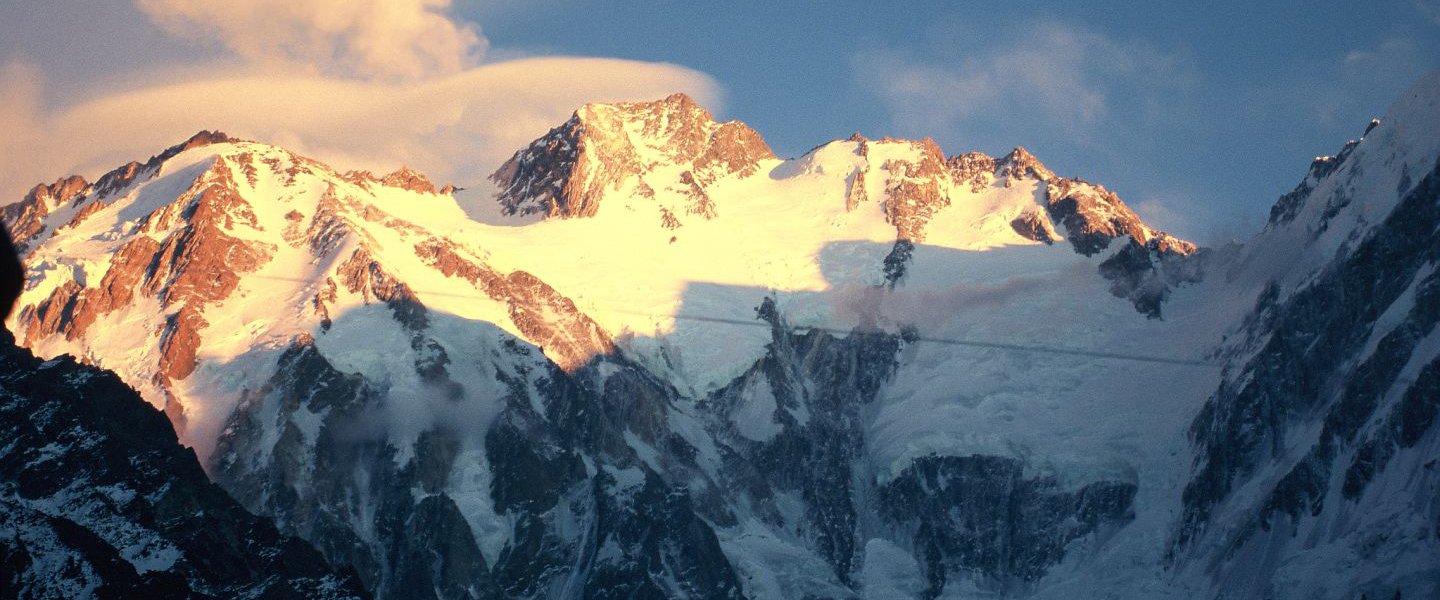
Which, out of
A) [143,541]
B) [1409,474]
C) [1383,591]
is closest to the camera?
[143,541]

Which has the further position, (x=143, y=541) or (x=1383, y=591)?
(x=1383, y=591)

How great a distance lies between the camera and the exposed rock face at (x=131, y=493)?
115 metres

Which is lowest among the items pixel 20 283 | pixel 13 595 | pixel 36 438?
pixel 20 283

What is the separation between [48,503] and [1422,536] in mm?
120434

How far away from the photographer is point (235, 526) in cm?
12825

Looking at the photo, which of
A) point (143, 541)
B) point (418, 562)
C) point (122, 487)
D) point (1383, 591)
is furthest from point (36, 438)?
point (1383, 591)

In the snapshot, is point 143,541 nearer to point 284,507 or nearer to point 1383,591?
point 284,507

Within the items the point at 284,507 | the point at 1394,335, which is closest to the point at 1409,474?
the point at 1394,335

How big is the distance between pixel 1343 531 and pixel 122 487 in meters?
118

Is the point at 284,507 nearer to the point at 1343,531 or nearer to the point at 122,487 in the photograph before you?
the point at 122,487

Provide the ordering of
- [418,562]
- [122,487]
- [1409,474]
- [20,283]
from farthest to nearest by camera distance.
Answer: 1. [418,562]
2. [1409,474]
3. [122,487]
4. [20,283]

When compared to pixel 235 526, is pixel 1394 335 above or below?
above

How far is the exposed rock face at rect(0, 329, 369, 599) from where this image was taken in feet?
378

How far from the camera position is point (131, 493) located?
406 ft
